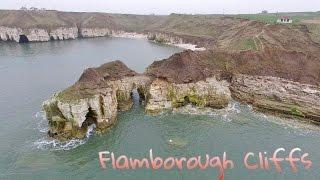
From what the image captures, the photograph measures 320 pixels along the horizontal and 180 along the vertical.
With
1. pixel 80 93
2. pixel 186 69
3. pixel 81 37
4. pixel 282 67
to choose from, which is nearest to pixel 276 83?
pixel 282 67

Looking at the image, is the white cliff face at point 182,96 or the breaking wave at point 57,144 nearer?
the breaking wave at point 57,144

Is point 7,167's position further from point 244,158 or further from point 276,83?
point 276,83

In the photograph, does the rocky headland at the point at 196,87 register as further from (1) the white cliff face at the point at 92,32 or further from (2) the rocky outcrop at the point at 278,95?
(1) the white cliff face at the point at 92,32

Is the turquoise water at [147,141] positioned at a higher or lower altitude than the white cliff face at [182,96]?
lower

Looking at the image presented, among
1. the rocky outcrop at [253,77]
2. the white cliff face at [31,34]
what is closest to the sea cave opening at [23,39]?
the white cliff face at [31,34]

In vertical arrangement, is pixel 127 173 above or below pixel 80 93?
below

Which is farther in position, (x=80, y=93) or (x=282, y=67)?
(x=282, y=67)

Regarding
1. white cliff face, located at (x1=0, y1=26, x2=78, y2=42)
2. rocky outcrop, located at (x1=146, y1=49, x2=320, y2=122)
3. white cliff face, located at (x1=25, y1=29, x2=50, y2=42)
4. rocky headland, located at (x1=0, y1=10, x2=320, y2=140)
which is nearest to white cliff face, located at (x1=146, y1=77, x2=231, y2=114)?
rocky headland, located at (x1=0, y1=10, x2=320, y2=140)
